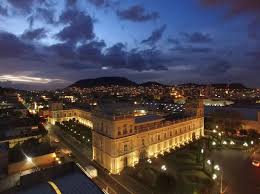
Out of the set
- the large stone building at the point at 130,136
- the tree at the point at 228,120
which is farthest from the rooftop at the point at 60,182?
the tree at the point at 228,120

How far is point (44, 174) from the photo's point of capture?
23.9 meters

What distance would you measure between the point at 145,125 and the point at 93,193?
30058 mm

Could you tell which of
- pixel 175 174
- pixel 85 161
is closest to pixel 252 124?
pixel 175 174

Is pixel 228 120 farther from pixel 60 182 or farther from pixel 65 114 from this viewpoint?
pixel 65 114

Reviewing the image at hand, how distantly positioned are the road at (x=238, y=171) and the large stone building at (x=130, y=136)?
10.9 m

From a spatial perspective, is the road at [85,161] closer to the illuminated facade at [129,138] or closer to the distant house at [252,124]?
the illuminated facade at [129,138]

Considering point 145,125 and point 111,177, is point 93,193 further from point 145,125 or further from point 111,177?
point 145,125

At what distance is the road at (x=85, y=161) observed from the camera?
36.1 metres

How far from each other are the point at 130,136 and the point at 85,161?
12.3 metres

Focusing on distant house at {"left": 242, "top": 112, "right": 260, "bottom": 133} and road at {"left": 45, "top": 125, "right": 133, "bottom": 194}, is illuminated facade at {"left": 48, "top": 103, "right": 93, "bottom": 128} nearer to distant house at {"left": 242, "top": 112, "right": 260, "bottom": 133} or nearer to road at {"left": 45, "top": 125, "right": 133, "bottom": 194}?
road at {"left": 45, "top": 125, "right": 133, "bottom": 194}

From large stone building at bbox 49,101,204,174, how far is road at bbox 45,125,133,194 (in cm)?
199

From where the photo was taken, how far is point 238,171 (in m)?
41.3

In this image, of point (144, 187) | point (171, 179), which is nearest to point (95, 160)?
point (144, 187)

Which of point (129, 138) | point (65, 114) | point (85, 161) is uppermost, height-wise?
point (65, 114)
